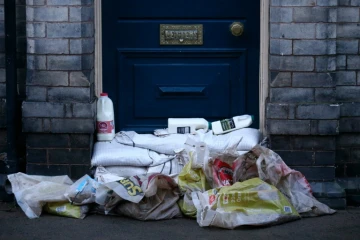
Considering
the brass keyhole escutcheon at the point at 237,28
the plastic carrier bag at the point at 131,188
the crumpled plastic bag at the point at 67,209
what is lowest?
the crumpled plastic bag at the point at 67,209

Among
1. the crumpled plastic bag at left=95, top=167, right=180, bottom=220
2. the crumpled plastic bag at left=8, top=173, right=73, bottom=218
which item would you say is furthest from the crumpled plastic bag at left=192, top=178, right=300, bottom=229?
the crumpled plastic bag at left=8, top=173, right=73, bottom=218

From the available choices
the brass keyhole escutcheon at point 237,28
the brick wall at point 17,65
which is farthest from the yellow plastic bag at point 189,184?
the brick wall at point 17,65

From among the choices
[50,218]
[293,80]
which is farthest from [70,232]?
[293,80]

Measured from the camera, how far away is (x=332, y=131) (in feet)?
24.4

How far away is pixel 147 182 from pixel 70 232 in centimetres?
74

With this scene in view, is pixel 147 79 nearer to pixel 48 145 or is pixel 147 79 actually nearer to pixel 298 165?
pixel 48 145

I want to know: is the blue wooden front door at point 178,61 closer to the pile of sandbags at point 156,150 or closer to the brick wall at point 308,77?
the pile of sandbags at point 156,150

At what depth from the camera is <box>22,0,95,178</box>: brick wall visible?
7434mm

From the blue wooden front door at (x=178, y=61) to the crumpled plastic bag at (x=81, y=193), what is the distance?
3.26ft

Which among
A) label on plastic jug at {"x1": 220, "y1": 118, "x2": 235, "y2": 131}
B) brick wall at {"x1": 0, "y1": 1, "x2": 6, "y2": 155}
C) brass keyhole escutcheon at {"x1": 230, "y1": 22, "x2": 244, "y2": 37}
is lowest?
label on plastic jug at {"x1": 220, "y1": 118, "x2": 235, "y2": 131}

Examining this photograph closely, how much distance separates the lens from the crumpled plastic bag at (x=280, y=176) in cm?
711

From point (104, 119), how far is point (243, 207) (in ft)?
5.31

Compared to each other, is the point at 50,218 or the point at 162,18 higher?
the point at 162,18

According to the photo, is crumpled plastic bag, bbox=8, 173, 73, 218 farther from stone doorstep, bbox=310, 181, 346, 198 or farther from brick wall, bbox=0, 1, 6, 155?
stone doorstep, bbox=310, 181, 346, 198
